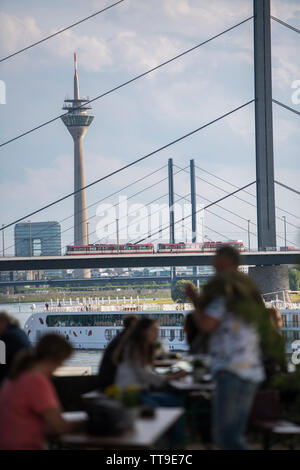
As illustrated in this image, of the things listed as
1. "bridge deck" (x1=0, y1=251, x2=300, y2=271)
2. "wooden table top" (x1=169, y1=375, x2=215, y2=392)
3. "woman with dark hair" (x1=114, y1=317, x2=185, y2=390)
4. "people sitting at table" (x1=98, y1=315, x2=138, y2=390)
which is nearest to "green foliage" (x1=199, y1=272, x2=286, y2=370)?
"woman with dark hair" (x1=114, y1=317, x2=185, y2=390)

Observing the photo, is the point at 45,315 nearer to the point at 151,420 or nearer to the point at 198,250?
the point at 198,250

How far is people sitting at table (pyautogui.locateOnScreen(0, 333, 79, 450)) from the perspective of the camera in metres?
3.43

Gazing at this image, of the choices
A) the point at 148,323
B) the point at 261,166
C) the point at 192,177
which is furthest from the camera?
the point at 192,177

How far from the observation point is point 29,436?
3.45 metres

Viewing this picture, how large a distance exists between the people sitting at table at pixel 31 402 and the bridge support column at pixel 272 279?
34.1 metres

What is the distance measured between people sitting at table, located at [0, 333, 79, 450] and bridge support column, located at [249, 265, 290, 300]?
112 feet

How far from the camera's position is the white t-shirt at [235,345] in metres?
3.74

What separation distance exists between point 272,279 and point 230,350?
34311 mm

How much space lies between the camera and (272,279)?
37.7 meters

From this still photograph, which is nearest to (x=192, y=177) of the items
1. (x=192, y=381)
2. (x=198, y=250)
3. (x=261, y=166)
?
(x=198, y=250)

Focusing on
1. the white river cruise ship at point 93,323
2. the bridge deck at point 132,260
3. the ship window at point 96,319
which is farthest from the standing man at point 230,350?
the ship window at point 96,319

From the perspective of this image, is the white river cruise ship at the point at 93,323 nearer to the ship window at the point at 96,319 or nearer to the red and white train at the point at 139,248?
the ship window at the point at 96,319
